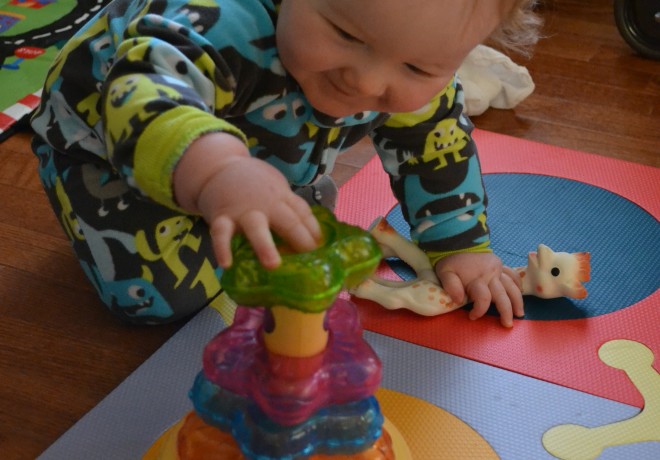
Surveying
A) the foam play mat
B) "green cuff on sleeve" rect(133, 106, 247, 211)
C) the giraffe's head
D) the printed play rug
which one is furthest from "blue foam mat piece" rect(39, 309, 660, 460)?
the printed play rug

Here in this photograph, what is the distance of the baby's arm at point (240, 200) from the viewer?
0.47 metres

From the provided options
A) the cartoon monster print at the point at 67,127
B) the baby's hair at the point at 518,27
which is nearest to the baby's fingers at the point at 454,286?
the baby's hair at the point at 518,27

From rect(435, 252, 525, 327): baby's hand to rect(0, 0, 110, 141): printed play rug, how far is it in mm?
684

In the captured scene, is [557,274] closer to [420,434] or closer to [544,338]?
[544,338]

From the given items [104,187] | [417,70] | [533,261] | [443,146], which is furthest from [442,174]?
[104,187]

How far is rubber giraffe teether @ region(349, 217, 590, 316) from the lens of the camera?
83 centimetres

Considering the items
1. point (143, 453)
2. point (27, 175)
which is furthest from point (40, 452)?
point (27, 175)

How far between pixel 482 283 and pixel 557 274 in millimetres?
76

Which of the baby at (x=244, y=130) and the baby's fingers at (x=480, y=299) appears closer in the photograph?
the baby at (x=244, y=130)

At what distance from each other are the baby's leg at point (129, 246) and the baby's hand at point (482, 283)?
0.25 metres

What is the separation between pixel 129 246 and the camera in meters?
0.81

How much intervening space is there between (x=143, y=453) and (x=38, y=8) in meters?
1.19

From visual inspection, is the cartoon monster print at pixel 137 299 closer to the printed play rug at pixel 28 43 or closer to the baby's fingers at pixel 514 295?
the baby's fingers at pixel 514 295

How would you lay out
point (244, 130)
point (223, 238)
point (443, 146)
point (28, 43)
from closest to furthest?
1. point (223, 238)
2. point (244, 130)
3. point (443, 146)
4. point (28, 43)
